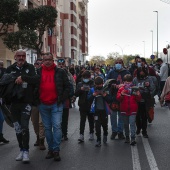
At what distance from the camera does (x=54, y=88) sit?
8461mm

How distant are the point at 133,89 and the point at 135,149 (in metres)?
1.45

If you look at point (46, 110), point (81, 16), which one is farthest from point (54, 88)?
point (81, 16)

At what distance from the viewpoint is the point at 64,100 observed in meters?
8.50

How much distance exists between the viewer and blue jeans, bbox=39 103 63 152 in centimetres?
848

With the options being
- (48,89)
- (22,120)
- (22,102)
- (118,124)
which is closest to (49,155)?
(22,120)

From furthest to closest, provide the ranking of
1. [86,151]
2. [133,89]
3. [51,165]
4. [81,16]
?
[81,16] < [133,89] < [86,151] < [51,165]

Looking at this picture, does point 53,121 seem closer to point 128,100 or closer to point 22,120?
point 22,120

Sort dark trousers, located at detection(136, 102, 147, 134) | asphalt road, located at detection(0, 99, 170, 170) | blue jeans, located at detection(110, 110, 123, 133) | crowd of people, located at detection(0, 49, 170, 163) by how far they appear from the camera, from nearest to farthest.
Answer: asphalt road, located at detection(0, 99, 170, 170) < crowd of people, located at detection(0, 49, 170, 163) < blue jeans, located at detection(110, 110, 123, 133) < dark trousers, located at detection(136, 102, 147, 134)

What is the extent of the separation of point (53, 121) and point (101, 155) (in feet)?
3.68

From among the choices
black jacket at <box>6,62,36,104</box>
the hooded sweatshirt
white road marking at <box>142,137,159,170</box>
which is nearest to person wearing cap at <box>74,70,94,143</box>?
white road marking at <box>142,137,159,170</box>

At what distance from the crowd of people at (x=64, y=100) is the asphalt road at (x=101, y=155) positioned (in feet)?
0.69

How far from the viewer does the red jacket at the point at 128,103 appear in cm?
1034

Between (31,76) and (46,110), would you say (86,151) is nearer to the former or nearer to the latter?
(46,110)

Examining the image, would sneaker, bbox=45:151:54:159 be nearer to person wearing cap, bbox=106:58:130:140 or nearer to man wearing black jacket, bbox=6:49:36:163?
man wearing black jacket, bbox=6:49:36:163
